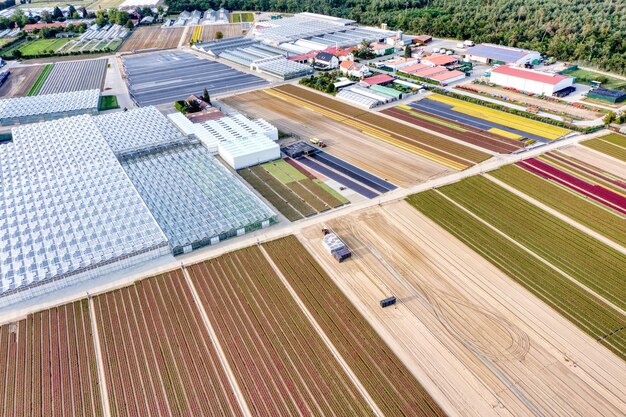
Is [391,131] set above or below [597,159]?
below

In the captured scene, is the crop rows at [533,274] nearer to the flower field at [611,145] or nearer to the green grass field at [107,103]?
the flower field at [611,145]

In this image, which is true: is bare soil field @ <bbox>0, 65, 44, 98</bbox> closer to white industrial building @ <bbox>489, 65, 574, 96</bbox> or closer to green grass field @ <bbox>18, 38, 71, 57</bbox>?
green grass field @ <bbox>18, 38, 71, 57</bbox>

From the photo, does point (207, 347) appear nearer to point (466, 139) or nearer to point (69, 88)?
point (466, 139)

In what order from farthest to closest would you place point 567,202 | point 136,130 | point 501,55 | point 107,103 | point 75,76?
point 75,76, point 501,55, point 107,103, point 136,130, point 567,202

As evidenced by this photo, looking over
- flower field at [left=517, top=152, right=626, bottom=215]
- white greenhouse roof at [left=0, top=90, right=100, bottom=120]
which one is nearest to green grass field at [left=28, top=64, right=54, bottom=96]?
white greenhouse roof at [left=0, top=90, right=100, bottom=120]

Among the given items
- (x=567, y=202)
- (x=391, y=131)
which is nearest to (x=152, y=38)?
(x=391, y=131)

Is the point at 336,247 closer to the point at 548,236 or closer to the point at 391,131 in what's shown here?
the point at 548,236
